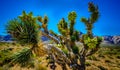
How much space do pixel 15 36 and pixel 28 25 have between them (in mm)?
713

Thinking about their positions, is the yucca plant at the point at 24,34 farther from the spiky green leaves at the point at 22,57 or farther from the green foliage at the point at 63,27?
the green foliage at the point at 63,27

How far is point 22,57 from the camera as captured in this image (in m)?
7.75

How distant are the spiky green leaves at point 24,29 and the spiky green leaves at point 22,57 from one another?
0.41 meters

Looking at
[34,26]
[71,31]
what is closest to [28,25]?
[34,26]

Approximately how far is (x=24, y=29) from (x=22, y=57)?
1.14 meters

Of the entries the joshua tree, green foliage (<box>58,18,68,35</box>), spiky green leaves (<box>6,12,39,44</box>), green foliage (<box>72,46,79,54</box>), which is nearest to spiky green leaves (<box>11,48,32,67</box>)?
the joshua tree

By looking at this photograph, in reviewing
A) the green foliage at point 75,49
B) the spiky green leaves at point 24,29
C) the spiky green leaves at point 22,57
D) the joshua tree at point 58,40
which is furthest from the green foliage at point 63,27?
the spiky green leaves at point 22,57

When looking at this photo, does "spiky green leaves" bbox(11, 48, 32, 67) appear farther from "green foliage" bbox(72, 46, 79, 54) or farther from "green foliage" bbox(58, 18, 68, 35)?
"green foliage" bbox(58, 18, 68, 35)

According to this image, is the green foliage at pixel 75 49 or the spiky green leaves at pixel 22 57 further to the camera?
the green foliage at pixel 75 49

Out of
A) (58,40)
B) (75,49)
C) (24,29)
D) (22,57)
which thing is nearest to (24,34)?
(24,29)

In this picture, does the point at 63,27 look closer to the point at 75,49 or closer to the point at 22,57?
the point at 75,49

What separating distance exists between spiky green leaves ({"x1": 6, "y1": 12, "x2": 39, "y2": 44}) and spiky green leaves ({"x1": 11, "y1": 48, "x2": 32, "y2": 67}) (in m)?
0.41

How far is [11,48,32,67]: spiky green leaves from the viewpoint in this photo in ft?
25.2

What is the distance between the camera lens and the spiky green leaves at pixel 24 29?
773cm
